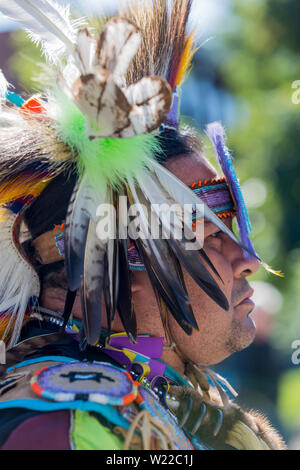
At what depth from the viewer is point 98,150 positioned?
1701mm

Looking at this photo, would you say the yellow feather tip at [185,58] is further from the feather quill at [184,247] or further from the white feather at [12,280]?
the white feather at [12,280]

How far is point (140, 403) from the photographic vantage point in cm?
157

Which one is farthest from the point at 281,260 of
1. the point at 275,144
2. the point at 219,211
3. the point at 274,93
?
the point at 219,211

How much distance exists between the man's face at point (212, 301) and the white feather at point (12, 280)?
40cm

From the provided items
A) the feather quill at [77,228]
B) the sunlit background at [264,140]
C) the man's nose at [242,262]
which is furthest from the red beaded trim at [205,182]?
the sunlit background at [264,140]

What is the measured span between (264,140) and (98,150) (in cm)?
567

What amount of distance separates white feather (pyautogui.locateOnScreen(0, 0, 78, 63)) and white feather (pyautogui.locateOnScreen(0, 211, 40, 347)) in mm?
599

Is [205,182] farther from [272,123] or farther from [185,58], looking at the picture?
[272,123]

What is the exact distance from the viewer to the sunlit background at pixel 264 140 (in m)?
5.73

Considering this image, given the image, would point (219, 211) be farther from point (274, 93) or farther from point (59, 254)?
point (274, 93)

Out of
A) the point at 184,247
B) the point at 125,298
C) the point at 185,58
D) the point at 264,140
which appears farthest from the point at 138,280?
the point at 264,140

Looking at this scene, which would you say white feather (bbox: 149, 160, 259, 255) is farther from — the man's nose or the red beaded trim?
the man's nose

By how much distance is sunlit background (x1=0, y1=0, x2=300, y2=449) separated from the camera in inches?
226

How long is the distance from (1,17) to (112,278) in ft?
3.21
